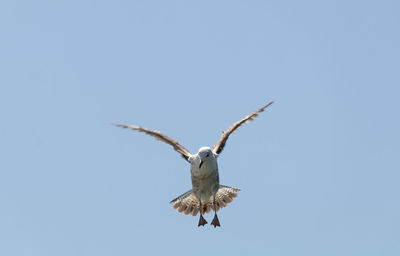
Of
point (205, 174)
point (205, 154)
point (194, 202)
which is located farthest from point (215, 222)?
point (205, 154)

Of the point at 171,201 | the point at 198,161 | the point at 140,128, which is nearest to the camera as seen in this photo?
the point at 198,161

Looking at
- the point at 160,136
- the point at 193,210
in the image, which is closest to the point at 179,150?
the point at 160,136

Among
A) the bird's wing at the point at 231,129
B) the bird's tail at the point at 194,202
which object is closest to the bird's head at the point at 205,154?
the bird's wing at the point at 231,129

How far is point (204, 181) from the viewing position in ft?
94.7

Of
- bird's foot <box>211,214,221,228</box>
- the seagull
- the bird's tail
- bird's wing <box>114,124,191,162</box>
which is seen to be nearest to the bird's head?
the seagull

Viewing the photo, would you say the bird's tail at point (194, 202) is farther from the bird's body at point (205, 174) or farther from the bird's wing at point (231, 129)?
the bird's wing at point (231, 129)

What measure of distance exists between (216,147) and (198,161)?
2289 mm

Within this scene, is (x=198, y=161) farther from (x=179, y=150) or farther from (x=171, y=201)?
(x=171, y=201)

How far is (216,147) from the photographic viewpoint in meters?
30.6

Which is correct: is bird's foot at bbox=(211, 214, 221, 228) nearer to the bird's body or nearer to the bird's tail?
the bird's tail

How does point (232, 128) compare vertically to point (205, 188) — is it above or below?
above

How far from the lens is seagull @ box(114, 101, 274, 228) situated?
28.6 meters

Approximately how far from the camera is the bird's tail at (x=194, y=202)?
105 feet

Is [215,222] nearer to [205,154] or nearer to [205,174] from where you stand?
[205,174]
